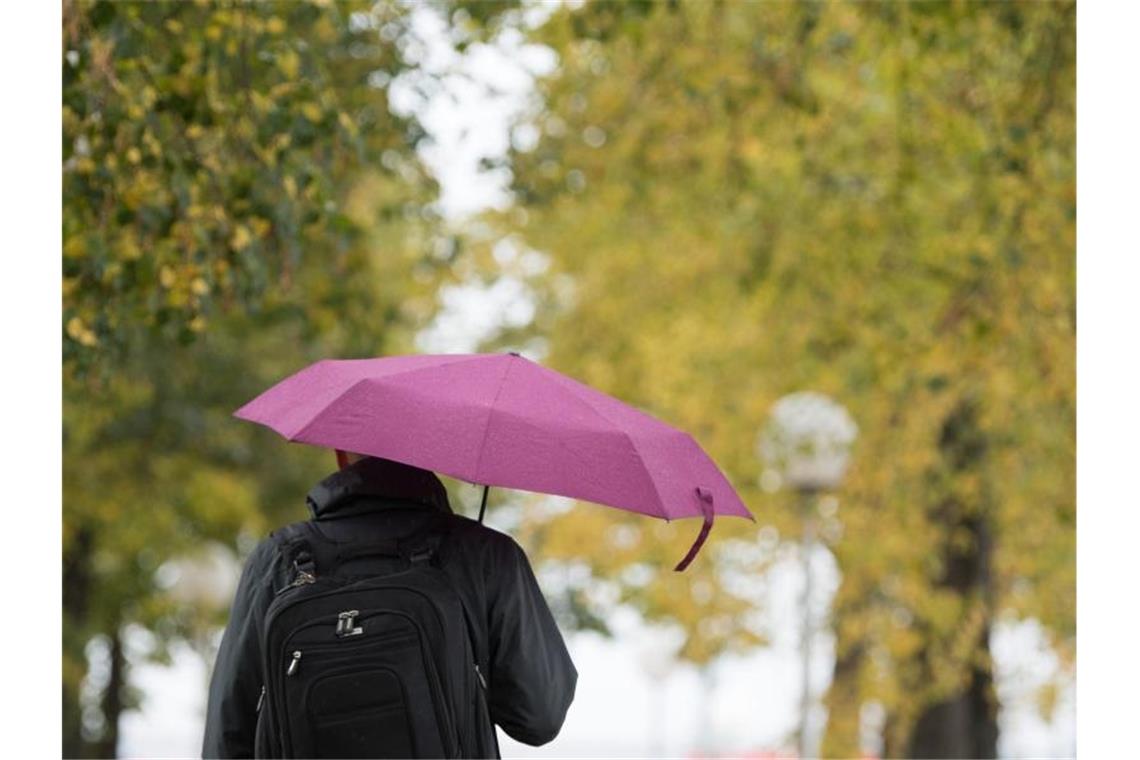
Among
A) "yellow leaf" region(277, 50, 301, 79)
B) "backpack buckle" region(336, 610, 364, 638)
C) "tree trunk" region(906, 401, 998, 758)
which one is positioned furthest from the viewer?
"tree trunk" region(906, 401, 998, 758)

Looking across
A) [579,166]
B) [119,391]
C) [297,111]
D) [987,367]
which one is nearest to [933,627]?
[987,367]

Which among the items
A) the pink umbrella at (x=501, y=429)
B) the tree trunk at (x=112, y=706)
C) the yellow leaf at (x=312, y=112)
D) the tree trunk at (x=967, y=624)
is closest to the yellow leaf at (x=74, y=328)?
the yellow leaf at (x=312, y=112)

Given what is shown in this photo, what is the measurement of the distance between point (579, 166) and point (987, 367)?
2653 millimetres

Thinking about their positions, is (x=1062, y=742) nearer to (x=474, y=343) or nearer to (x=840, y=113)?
(x=474, y=343)

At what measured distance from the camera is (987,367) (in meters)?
10.2

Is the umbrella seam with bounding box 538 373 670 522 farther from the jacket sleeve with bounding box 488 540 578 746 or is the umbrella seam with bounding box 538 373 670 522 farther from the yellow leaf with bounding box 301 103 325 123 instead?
the yellow leaf with bounding box 301 103 325 123

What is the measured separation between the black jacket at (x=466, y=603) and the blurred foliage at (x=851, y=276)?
169 inches

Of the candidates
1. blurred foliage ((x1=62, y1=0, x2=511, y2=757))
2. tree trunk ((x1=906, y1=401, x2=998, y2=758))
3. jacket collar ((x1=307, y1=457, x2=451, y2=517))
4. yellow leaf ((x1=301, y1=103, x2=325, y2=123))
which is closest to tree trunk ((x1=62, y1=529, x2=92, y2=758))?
blurred foliage ((x1=62, y1=0, x2=511, y2=757))

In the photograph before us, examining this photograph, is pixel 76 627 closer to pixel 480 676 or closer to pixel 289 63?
pixel 289 63

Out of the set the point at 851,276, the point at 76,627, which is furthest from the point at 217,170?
the point at 76,627

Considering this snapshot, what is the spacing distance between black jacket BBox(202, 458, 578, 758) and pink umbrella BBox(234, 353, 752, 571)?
94 millimetres

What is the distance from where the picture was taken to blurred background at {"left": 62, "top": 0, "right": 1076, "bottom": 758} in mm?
5895

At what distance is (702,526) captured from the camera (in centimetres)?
346

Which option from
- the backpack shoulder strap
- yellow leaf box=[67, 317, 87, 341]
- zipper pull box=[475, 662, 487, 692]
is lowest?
zipper pull box=[475, 662, 487, 692]
